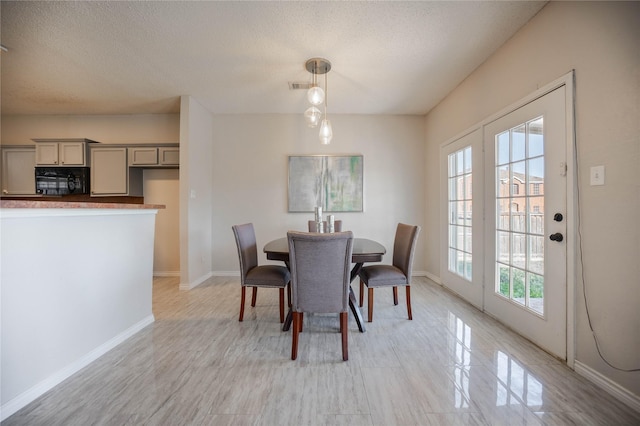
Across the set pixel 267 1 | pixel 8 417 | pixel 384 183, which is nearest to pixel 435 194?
pixel 384 183

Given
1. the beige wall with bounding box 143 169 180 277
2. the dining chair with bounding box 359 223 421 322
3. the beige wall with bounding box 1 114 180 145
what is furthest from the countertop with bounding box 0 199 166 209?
the beige wall with bounding box 1 114 180 145

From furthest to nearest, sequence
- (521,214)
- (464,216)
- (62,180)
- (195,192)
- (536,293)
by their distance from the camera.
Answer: (62,180) → (195,192) → (464,216) → (521,214) → (536,293)

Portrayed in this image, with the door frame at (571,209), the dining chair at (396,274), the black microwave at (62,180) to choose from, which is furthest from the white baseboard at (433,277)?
the black microwave at (62,180)

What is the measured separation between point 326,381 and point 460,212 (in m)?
2.53

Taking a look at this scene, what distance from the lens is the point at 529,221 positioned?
2.02 metres

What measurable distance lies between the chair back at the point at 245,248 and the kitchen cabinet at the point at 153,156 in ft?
6.69

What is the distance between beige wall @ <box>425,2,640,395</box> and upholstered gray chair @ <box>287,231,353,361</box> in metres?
1.49

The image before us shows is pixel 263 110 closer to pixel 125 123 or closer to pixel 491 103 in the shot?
pixel 125 123

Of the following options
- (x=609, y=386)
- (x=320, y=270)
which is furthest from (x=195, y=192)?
(x=609, y=386)

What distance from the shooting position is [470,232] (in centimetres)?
286

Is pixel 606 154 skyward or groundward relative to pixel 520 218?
skyward

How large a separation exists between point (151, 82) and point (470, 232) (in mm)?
4197

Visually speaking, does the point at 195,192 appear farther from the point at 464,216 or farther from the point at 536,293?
the point at 536,293

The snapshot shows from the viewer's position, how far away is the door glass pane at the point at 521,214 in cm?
193
